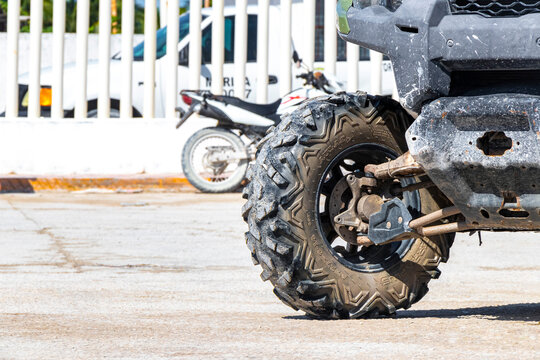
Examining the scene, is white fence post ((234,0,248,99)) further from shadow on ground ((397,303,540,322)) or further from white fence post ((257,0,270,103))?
shadow on ground ((397,303,540,322))

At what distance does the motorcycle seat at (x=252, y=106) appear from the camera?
43.8 feet

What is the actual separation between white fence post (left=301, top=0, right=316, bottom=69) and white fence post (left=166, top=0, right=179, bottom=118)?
1673 mm

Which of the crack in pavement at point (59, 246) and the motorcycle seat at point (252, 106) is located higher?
the motorcycle seat at point (252, 106)

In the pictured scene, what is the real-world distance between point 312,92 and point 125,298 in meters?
8.28

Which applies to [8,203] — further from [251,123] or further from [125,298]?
[125,298]

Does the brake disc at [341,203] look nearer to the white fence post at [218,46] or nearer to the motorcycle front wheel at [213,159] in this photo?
the motorcycle front wheel at [213,159]

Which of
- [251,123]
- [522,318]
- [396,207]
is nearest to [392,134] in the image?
[396,207]

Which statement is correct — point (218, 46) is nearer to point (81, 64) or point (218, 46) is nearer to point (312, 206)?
point (81, 64)

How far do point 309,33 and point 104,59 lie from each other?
2653 mm

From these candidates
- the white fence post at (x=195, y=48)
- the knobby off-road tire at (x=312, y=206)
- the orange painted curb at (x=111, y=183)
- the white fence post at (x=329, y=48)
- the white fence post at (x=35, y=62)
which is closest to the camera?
the knobby off-road tire at (x=312, y=206)

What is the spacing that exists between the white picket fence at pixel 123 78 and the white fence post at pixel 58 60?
0.01 meters

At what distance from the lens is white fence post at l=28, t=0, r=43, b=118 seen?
48.7 feet

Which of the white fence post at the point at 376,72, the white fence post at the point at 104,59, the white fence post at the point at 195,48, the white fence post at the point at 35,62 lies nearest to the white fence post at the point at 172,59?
the white fence post at the point at 195,48

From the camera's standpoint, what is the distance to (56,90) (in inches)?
589
